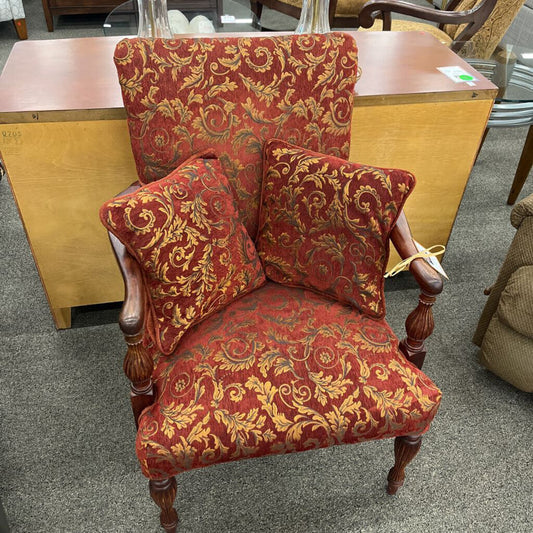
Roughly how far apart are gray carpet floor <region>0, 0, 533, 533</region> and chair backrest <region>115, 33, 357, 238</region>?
0.73 metres

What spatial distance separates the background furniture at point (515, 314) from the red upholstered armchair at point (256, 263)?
0.45 meters

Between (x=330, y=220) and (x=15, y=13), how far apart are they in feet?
10.8

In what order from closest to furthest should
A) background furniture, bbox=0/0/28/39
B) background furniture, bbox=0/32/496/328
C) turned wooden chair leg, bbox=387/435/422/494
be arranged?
turned wooden chair leg, bbox=387/435/422/494, background furniture, bbox=0/32/496/328, background furniture, bbox=0/0/28/39

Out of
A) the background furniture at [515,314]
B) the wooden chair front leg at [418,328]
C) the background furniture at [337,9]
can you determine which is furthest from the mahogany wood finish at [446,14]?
the wooden chair front leg at [418,328]

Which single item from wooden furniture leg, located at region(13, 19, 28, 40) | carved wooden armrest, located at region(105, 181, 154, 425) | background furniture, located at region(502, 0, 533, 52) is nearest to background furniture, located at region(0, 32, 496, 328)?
carved wooden armrest, located at region(105, 181, 154, 425)

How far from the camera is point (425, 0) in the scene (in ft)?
14.4

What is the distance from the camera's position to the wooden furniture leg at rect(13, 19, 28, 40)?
3.62m

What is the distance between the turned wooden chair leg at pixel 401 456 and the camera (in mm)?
1273

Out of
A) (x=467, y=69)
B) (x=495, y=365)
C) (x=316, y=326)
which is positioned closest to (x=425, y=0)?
(x=467, y=69)

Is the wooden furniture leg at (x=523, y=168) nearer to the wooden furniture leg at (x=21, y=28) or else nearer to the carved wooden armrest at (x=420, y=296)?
the carved wooden armrest at (x=420, y=296)

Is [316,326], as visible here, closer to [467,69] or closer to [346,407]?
[346,407]

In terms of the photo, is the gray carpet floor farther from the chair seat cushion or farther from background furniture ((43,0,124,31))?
background furniture ((43,0,124,31))

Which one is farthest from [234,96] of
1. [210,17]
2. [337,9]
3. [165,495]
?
[337,9]

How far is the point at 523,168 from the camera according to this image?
2.35 meters
